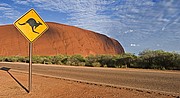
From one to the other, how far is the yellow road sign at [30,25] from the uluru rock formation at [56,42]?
73986mm

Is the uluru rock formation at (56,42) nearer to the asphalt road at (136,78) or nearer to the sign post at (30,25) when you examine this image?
the asphalt road at (136,78)

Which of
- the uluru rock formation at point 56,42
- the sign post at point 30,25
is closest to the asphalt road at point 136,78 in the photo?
the sign post at point 30,25

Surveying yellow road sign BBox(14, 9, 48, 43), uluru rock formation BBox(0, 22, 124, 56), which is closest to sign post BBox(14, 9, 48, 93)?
yellow road sign BBox(14, 9, 48, 43)

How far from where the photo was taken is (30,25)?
30.4 ft

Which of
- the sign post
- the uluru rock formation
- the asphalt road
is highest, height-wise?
the uluru rock formation

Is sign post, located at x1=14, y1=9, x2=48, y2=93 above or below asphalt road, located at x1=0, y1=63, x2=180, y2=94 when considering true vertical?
above

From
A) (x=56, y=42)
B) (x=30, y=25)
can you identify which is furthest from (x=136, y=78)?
(x=56, y=42)

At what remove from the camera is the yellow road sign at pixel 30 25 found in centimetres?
921

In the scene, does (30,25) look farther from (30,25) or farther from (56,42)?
(56,42)

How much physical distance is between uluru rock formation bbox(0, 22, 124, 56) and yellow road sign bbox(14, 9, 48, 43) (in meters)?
74.0

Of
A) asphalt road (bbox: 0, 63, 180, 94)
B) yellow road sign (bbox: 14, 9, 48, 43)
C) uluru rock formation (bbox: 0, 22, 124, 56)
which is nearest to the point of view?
yellow road sign (bbox: 14, 9, 48, 43)

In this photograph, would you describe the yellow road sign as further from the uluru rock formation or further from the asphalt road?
the uluru rock formation

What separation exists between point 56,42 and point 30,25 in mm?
79137

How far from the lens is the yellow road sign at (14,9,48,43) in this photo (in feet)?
30.2
